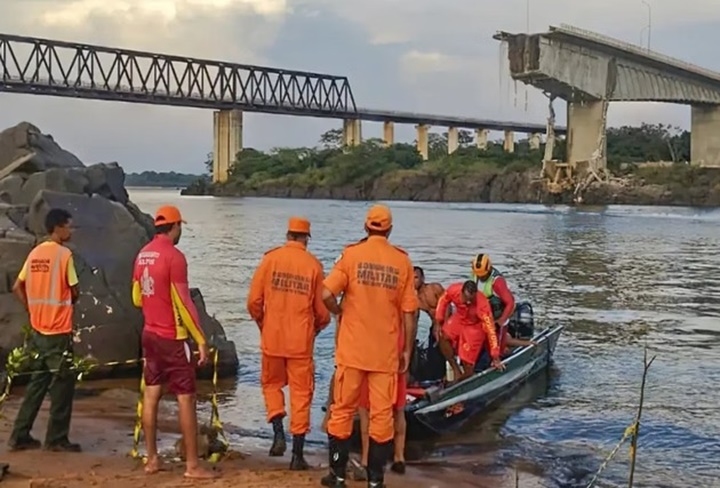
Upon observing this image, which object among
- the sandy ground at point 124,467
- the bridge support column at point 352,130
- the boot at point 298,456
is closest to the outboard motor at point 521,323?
the sandy ground at point 124,467

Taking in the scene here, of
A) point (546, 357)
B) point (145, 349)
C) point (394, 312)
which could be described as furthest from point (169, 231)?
point (546, 357)

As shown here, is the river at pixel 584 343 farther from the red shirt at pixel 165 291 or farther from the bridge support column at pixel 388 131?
the bridge support column at pixel 388 131

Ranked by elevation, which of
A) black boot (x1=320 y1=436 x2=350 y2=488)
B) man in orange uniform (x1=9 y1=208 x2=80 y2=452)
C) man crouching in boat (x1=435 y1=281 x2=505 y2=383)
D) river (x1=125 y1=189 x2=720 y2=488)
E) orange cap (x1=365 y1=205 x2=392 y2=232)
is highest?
orange cap (x1=365 y1=205 x2=392 y2=232)

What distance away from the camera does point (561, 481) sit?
9812 mm

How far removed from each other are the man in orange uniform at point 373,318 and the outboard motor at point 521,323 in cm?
757

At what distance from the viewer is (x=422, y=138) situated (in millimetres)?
147750

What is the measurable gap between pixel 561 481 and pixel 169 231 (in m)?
4.66

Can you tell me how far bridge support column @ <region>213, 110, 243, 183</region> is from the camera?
132 meters

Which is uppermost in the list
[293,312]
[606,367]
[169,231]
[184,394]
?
[169,231]

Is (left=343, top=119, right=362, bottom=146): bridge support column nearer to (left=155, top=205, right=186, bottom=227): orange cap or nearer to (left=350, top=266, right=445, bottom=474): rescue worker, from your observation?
(left=350, top=266, right=445, bottom=474): rescue worker

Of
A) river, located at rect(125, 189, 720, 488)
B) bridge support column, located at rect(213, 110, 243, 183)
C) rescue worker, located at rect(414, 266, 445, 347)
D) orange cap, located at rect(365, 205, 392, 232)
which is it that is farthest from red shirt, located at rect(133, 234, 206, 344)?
bridge support column, located at rect(213, 110, 243, 183)

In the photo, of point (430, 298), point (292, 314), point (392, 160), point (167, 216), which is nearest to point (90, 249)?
point (430, 298)

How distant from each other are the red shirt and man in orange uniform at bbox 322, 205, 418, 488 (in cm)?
106

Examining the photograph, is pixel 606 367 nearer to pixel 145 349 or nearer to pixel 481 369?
pixel 481 369
